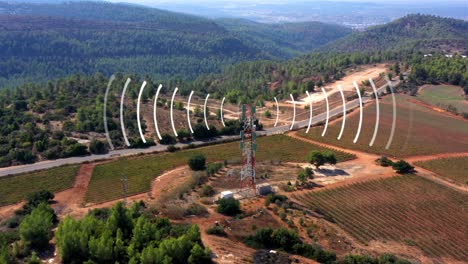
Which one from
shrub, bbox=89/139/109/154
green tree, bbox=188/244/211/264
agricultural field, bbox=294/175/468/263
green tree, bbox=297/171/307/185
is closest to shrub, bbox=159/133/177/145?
shrub, bbox=89/139/109/154

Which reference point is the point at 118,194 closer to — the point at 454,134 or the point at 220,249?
the point at 220,249

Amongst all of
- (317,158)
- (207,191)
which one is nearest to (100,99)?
(207,191)

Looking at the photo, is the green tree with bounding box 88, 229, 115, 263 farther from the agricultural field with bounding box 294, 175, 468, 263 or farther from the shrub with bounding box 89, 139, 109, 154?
the shrub with bounding box 89, 139, 109, 154

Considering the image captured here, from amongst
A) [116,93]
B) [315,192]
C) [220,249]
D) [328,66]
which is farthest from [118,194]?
[328,66]

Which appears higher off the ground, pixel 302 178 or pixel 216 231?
pixel 302 178

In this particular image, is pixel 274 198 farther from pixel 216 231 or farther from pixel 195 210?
pixel 216 231

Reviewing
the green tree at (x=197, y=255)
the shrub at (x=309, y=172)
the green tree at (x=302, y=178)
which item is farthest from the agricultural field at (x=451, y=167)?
the green tree at (x=197, y=255)
